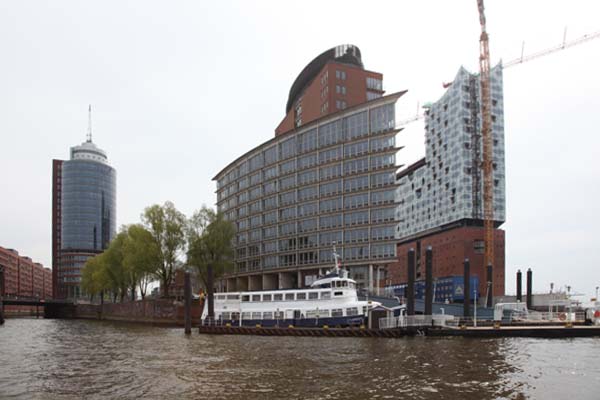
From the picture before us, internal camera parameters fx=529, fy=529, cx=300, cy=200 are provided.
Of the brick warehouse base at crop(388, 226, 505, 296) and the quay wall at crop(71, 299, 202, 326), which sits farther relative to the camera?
the brick warehouse base at crop(388, 226, 505, 296)

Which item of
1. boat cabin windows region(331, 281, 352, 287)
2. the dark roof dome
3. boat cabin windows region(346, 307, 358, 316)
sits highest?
the dark roof dome

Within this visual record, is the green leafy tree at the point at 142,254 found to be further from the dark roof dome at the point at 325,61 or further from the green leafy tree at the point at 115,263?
the dark roof dome at the point at 325,61

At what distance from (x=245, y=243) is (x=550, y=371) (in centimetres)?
9966

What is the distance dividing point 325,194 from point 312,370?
242ft

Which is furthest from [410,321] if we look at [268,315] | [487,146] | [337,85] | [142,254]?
[487,146]

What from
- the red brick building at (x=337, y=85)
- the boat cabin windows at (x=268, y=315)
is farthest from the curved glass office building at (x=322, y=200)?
the boat cabin windows at (x=268, y=315)

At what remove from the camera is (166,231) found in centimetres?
9644

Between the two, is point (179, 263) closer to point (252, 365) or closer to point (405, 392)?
point (252, 365)

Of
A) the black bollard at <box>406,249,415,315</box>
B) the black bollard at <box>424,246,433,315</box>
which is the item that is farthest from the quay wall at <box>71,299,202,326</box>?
the black bollard at <box>424,246,433,315</box>

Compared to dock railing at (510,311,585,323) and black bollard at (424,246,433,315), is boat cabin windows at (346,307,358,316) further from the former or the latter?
dock railing at (510,311,585,323)

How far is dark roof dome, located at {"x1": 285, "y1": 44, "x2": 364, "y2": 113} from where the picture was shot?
13188 cm

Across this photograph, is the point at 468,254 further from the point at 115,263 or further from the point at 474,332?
the point at 115,263

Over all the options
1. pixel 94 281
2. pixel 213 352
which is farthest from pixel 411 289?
pixel 94 281

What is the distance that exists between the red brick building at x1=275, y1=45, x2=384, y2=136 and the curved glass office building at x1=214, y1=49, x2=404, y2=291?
200 centimetres
